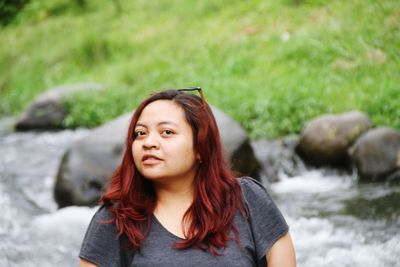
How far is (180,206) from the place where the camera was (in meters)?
2.55

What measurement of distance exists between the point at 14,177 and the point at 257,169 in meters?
3.25

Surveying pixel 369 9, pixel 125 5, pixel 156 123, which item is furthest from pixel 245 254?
pixel 125 5

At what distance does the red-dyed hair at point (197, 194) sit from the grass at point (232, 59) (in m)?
5.42

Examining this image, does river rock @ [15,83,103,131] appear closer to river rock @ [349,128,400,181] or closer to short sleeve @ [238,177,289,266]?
river rock @ [349,128,400,181]

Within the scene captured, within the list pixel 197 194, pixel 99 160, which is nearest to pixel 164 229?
pixel 197 194

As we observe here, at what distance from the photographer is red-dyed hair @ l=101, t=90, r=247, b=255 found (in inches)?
94.3

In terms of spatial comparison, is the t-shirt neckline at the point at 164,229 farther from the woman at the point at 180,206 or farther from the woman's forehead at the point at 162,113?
the woman's forehead at the point at 162,113

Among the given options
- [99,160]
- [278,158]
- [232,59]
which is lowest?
[278,158]

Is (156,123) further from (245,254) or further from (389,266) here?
(389,266)

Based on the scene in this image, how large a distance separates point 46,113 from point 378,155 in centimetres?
640

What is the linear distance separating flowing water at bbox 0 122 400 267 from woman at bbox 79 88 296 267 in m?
2.44

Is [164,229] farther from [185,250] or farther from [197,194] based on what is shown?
[197,194]

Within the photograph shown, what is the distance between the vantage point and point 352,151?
6918 millimetres

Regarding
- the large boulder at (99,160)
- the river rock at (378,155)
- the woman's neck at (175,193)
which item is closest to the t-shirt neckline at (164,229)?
the woman's neck at (175,193)
